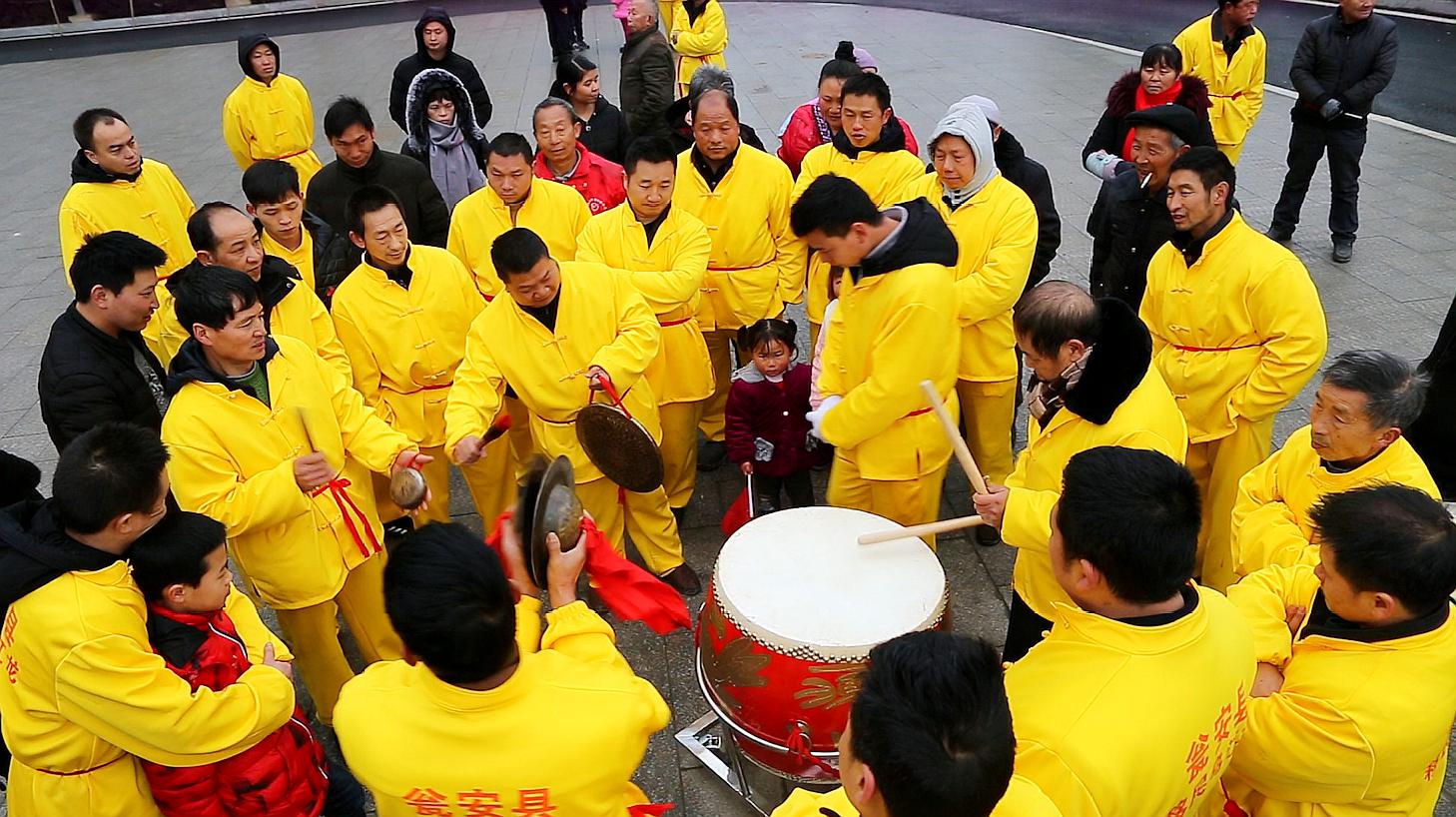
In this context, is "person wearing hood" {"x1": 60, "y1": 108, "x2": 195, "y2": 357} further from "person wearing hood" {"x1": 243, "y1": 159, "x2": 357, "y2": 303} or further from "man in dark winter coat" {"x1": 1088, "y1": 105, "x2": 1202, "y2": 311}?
"man in dark winter coat" {"x1": 1088, "y1": 105, "x2": 1202, "y2": 311}

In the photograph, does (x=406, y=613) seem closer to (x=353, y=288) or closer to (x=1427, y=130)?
(x=353, y=288)

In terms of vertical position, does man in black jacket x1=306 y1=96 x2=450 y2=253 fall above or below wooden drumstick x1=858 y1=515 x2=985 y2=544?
above

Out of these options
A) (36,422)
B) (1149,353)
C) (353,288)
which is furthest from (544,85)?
(1149,353)

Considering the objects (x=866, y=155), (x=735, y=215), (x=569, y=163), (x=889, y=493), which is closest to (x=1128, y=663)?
(x=889, y=493)

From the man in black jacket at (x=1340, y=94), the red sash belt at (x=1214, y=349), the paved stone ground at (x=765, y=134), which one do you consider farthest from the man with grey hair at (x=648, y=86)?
the man in black jacket at (x=1340, y=94)

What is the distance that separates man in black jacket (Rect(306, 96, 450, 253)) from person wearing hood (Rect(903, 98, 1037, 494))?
290 cm

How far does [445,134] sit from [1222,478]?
499 cm

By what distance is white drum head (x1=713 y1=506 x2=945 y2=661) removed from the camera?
278 centimetres

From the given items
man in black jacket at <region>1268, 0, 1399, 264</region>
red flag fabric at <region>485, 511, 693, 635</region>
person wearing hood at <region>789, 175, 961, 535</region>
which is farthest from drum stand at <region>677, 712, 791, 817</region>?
man in black jacket at <region>1268, 0, 1399, 264</region>

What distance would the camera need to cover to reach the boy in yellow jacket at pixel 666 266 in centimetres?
448

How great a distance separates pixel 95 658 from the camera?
2.27m

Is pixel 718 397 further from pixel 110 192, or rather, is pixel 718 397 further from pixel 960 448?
pixel 110 192

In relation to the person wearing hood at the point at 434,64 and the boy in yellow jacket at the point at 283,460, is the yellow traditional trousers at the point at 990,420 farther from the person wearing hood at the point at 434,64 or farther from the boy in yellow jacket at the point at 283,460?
the person wearing hood at the point at 434,64

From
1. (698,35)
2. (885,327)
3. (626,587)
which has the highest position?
(698,35)
